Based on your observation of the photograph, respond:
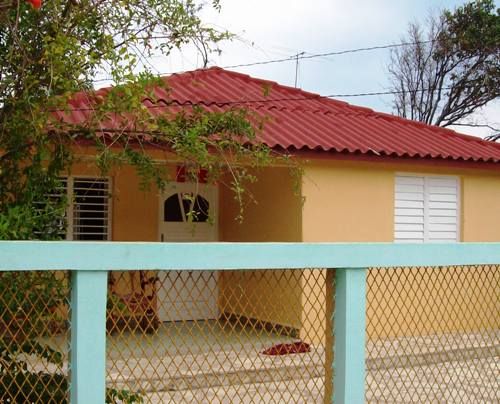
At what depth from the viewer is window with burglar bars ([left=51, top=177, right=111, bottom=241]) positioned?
438 inches

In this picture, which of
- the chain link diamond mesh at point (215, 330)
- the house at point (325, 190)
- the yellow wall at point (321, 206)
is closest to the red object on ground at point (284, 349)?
the chain link diamond mesh at point (215, 330)

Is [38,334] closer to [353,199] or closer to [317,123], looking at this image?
[353,199]

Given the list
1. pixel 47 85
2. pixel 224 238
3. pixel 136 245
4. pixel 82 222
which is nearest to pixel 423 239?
pixel 224 238

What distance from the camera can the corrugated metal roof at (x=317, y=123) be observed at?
10.7m

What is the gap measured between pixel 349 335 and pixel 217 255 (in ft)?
3.14

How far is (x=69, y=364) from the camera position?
3971 millimetres

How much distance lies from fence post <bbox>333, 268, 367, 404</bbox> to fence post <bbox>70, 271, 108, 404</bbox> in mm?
1340

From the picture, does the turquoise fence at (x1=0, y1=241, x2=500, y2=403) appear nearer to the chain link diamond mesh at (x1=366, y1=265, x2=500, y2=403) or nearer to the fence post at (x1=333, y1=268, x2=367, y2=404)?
the fence post at (x1=333, y1=268, x2=367, y2=404)

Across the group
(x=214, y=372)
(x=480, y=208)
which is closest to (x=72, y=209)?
(x=480, y=208)

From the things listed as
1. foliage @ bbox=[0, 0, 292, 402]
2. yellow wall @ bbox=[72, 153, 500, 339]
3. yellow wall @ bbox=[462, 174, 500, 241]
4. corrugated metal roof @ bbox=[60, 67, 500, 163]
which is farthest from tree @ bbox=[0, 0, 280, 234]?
yellow wall @ bbox=[462, 174, 500, 241]

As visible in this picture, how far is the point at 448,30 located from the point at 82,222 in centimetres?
2143

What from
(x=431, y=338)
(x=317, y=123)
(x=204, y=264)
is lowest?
(x=431, y=338)

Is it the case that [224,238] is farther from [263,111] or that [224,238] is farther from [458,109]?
[458,109]

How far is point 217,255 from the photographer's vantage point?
410 cm
